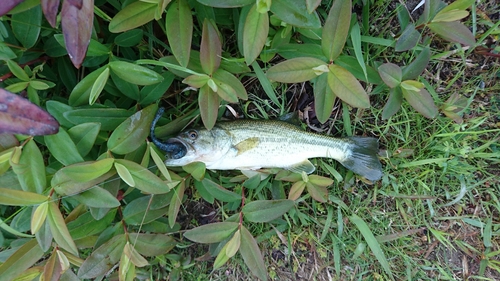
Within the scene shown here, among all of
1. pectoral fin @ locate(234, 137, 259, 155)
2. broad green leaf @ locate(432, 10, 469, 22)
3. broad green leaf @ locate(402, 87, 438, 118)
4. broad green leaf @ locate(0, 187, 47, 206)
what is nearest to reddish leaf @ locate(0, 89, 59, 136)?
broad green leaf @ locate(0, 187, 47, 206)

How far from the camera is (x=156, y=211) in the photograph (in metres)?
2.39

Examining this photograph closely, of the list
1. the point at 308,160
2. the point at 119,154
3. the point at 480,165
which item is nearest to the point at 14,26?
the point at 119,154

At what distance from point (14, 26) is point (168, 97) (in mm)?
984

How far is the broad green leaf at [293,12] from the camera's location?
183 centimetres

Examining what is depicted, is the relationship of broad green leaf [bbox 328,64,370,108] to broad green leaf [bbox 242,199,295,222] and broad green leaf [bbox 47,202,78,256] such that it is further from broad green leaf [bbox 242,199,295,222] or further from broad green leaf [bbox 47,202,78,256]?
broad green leaf [bbox 47,202,78,256]

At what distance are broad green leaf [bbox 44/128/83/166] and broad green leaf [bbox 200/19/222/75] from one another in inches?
33.3

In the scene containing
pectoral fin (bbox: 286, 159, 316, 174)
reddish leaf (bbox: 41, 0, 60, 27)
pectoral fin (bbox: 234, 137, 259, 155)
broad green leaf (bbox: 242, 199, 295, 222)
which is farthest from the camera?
pectoral fin (bbox: 286, 159, 316, 174)

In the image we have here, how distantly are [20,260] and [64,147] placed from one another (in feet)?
2.31

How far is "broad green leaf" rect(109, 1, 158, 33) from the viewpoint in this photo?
1954 millimetres

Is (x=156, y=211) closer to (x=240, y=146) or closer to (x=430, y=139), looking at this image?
(x=240, y=146)

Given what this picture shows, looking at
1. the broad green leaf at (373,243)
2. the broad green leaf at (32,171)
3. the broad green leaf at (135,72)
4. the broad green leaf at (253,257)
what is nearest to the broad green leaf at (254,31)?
the broad green leaf at (135,72)

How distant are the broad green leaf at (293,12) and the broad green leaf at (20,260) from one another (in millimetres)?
1870

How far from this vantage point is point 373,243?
2664 mm

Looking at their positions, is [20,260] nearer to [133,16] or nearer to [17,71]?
[17,71]
